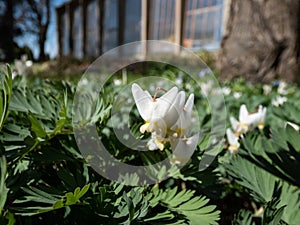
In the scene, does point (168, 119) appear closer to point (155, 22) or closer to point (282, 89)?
point (282, 89)

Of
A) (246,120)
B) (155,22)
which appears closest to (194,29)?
(155,22)

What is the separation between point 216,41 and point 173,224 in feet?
33.7

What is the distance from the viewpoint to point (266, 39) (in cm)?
418

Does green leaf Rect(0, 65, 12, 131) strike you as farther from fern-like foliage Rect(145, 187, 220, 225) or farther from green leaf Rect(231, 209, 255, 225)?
green leaf Rect(231, 209, 255, 225)

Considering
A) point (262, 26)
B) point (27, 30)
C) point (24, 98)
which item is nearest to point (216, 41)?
point (262, 26)

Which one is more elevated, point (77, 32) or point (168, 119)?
point (77, 32)

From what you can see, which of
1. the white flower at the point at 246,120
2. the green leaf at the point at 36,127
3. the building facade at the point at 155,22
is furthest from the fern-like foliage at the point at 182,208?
the building facade at the point at 155,22

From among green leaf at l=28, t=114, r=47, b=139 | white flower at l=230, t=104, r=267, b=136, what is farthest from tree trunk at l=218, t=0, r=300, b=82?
green leaf at l=28, t=114, r=47, b=139

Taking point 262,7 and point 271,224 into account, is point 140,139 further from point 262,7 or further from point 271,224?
point 262,7

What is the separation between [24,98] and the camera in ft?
2.37

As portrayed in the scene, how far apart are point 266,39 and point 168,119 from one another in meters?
3.95

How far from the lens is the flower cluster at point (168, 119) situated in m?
0.57

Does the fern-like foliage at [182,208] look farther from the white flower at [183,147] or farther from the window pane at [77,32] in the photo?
the window pane at [77,32]

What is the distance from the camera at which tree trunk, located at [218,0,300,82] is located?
404 centimetres
